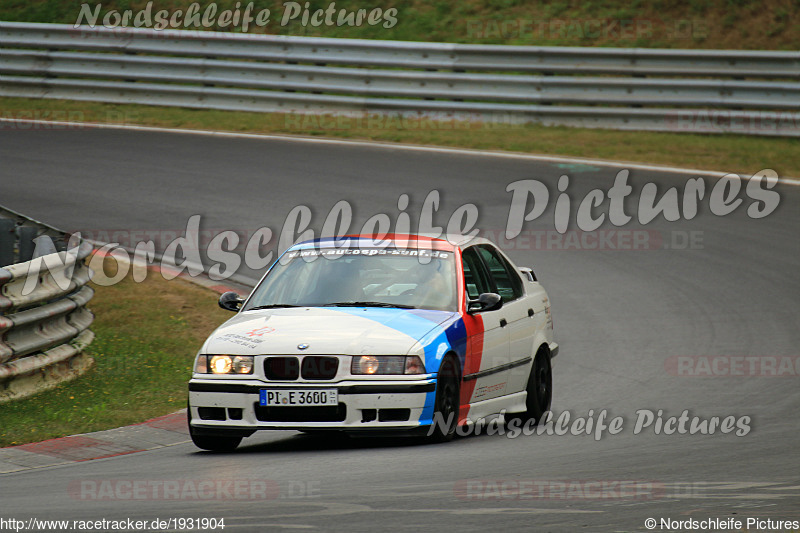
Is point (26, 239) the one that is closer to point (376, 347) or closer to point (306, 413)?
point (306, 413)

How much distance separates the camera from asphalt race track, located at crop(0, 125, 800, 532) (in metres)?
6.25

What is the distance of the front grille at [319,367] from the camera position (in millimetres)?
7973

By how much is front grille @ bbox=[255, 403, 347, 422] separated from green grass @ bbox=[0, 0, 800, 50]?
16.8 meters

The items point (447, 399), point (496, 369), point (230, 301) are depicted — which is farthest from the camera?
point (230, 301)

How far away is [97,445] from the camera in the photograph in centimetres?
887

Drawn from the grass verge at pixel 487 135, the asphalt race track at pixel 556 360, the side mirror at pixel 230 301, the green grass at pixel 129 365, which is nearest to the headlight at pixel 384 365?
the asphalt race track at pixel 556 360

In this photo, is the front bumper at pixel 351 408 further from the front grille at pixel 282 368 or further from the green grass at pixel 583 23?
the green grass at pixel 583 23

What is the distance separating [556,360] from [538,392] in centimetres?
182

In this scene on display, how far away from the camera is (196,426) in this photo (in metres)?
8.19

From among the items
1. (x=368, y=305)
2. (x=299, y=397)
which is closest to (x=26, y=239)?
(x=368, y=305)

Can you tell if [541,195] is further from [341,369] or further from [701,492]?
[701,492]

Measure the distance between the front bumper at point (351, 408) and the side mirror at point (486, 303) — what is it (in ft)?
3.29

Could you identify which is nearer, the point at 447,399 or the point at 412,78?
the point at 447,399

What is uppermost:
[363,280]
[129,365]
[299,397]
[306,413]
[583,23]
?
[583,23]
